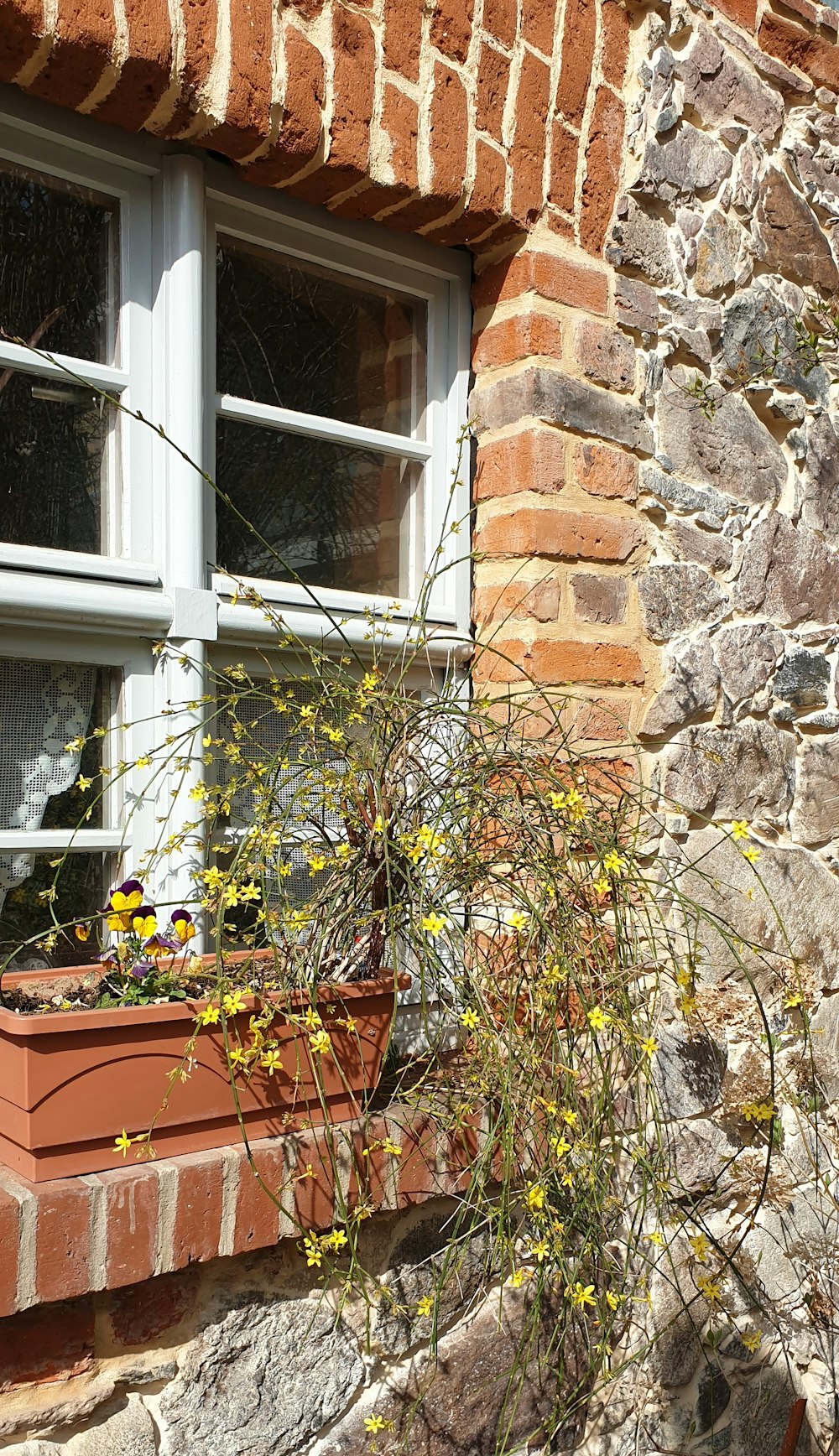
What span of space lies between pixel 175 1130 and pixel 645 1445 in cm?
126

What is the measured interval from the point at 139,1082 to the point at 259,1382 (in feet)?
1.69

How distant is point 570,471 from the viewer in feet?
7.48

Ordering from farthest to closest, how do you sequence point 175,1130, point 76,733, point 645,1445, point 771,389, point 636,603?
1. point 771,389
2. point 636,603
3. point 645,1445
4. point 76,733
5. point 175,1130

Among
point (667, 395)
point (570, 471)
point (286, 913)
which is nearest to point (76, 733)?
point (286, 913)

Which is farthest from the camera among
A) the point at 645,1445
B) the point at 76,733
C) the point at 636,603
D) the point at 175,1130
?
the point at 636,603

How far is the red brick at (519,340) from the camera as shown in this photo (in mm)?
2238

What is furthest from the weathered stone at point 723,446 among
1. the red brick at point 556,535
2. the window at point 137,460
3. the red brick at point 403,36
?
the red brick at point 403,36

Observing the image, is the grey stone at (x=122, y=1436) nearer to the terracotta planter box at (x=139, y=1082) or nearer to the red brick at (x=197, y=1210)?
the red brick at (x=197, y=1210)

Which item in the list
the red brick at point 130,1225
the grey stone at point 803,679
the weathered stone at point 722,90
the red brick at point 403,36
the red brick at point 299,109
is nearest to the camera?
the red brick at point 130,1225

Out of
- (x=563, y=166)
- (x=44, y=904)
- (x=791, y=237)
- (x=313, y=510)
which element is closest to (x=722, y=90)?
(x=791, y=237)

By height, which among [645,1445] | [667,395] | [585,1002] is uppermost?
[667,395]

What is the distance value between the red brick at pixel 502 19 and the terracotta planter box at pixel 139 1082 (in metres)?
1.71

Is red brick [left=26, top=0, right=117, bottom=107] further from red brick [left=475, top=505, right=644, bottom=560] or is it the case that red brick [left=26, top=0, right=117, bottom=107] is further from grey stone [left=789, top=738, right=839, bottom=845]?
grey stone [left=789, top=738, right=839, bottom=845]

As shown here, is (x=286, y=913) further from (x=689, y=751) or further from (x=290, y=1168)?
(x=689, y=751)
